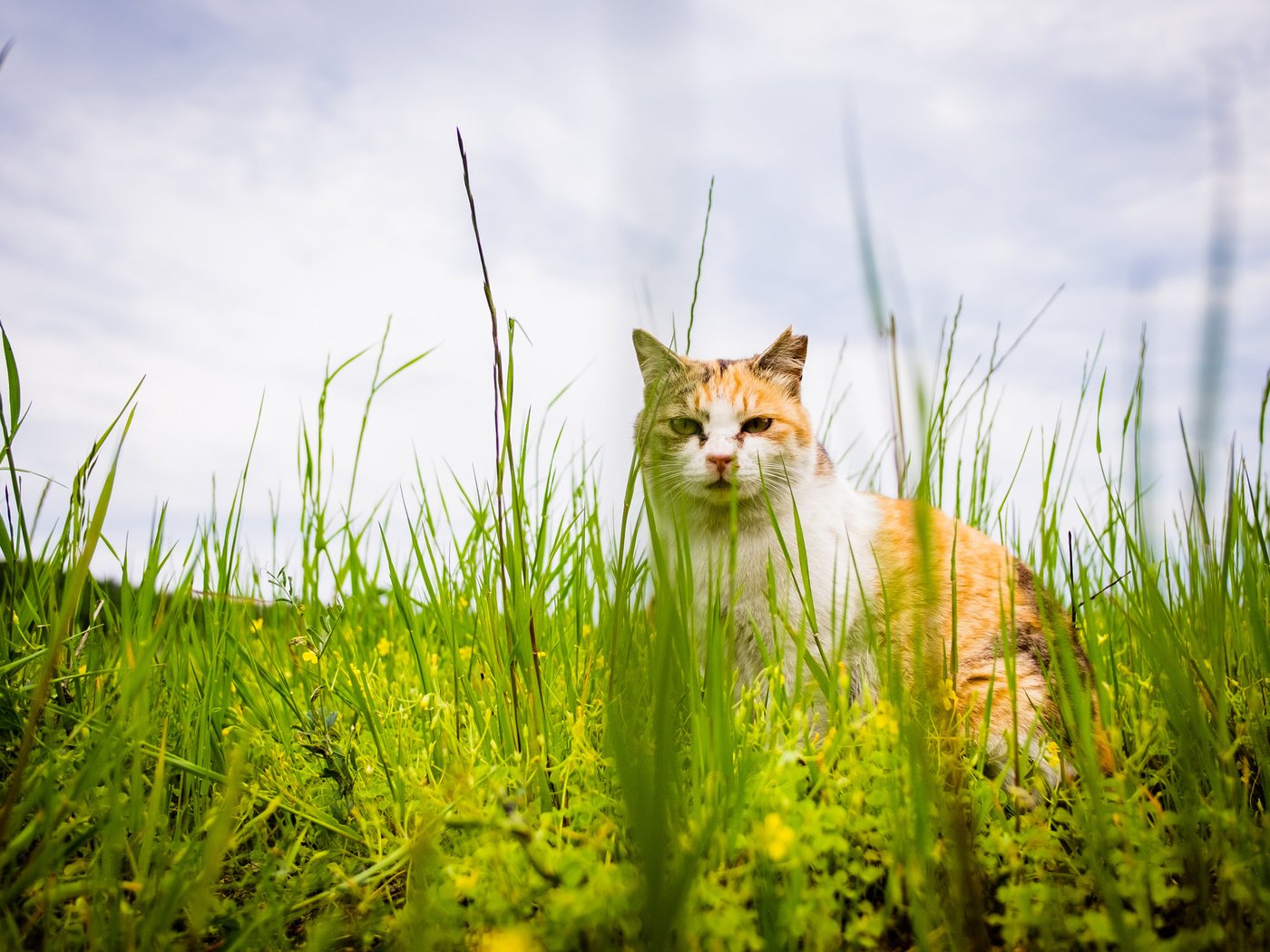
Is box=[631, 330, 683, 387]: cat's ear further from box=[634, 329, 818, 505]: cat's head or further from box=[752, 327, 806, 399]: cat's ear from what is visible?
box=[752, 327, 806, 399]: cat's ear

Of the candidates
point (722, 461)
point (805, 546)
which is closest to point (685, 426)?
point (722, 461)

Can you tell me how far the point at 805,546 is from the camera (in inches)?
83.4

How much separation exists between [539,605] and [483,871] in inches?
30.9

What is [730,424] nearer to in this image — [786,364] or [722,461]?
[722,461]

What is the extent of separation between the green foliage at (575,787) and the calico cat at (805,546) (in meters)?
0.24

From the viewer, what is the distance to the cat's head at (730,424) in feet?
8.61

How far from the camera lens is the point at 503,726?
171cm

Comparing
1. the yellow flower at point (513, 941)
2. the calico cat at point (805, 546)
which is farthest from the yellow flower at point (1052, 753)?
the yellow flower at point (513, 941)

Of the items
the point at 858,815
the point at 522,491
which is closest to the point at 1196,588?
the point at 858,815

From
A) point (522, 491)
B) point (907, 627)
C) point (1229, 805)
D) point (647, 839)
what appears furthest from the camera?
point (907, 627)

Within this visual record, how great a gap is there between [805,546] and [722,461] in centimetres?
55

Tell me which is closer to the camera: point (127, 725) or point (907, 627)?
point (127, 725)

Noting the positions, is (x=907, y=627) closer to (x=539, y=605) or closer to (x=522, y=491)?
(x=539, y=605)

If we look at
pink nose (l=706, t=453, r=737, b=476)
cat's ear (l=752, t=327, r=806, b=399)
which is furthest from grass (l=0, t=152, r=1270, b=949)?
cat's ear (l=752, t=327, r=806, b=399)
